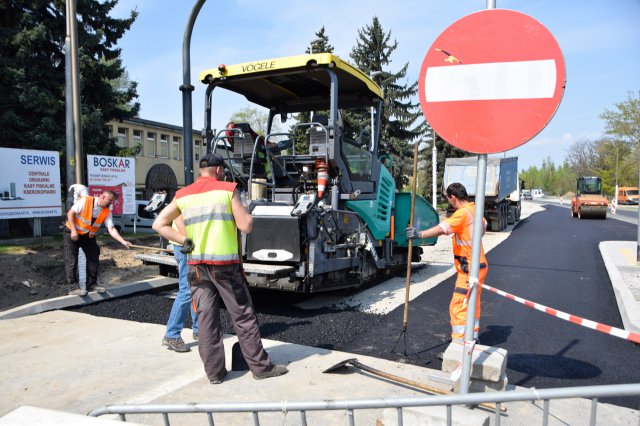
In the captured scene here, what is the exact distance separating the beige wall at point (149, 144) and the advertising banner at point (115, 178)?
17930 mm

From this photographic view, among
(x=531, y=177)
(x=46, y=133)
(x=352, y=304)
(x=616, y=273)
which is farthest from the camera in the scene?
(x=531, y=177)

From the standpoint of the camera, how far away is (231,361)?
161 inches

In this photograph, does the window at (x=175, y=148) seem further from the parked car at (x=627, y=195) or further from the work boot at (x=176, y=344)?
the parked car at (x=627, y=195)

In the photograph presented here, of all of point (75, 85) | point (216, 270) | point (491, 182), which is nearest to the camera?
point (216, 270)

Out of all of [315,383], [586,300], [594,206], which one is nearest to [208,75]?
[315,383]

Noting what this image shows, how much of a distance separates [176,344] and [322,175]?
8.83 feet

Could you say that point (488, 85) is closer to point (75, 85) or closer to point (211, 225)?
point (211, 225)

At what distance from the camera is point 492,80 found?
2598 mm

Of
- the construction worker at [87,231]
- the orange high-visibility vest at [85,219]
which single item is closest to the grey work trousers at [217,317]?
the construction worker at [87,231]

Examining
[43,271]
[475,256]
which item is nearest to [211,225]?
[475,256]

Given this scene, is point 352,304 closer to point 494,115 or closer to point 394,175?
point 394,175

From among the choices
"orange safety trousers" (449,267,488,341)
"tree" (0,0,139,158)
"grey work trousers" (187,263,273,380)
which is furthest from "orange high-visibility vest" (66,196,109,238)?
"tree" (0,0,139,158)

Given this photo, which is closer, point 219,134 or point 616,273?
point 219,134

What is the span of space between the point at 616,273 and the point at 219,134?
7.24 metres
